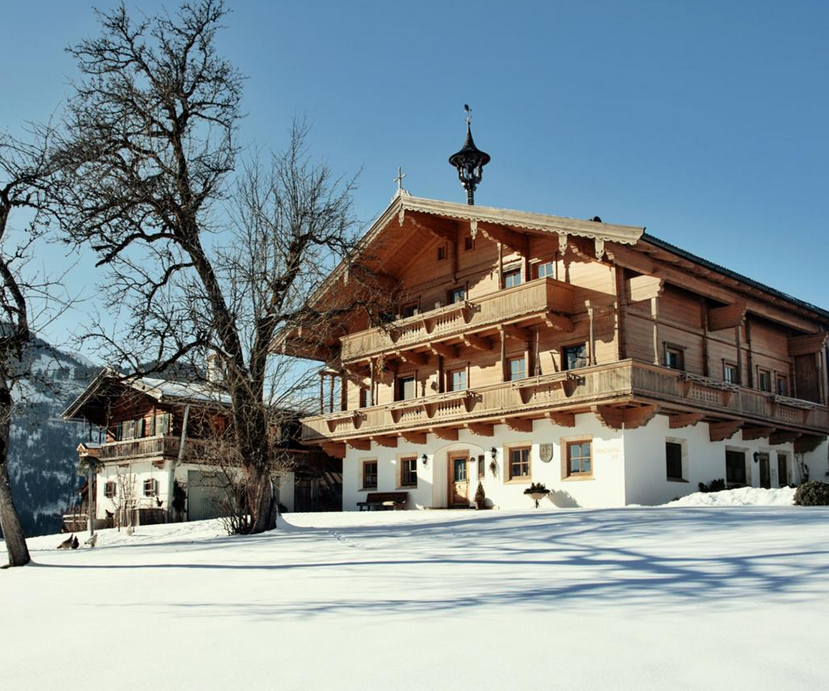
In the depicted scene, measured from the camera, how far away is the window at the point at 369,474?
3306 centimetres

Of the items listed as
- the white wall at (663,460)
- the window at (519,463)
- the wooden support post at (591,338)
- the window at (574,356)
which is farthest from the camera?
the window at (519,463)

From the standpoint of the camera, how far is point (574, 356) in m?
26.2

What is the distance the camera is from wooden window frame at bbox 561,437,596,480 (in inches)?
971

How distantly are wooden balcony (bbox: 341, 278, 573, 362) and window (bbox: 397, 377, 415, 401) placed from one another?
6.14ft

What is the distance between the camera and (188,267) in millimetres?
19438

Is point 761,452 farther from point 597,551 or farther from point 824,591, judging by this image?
point 824,591

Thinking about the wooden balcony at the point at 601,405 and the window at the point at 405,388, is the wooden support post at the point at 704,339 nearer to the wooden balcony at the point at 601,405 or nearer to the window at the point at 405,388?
the wooden balcony at the point at 601,405

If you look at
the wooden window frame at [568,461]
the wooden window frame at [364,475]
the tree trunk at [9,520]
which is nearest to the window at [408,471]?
the wooden window frame at [364,475]

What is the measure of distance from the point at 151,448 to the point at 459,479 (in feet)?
50.8

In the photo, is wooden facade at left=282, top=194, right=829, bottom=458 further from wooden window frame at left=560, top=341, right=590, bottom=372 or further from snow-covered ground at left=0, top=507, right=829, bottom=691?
snow-covered ground at left=0, top=507, right=829, bottom=691

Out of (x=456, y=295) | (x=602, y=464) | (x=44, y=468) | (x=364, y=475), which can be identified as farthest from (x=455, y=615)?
(x=44, y=468)

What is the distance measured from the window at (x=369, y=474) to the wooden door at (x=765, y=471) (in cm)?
1418

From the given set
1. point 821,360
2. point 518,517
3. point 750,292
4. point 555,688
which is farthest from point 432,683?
point 821,360

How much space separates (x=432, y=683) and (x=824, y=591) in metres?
4.54
